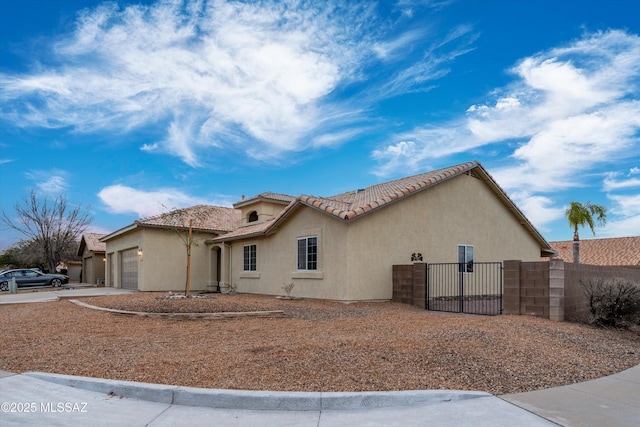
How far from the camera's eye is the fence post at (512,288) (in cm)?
1282

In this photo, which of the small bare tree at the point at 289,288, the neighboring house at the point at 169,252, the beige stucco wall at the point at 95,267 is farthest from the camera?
the beige stucco wall at the point at 95,267

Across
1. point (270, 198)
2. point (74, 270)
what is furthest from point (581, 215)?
point (74, 270)

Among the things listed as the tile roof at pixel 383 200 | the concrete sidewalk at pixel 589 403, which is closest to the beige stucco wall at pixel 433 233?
the tile roof at pixel 383 200

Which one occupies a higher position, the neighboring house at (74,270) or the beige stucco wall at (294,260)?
the beige stucco wall at (294,260)

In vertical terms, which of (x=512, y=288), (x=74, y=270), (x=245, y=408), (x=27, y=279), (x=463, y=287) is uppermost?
(x=512, y=288)

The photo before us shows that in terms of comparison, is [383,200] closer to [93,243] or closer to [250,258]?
[250,258]

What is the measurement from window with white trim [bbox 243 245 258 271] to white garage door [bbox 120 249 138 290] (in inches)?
322

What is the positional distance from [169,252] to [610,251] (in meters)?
33.8

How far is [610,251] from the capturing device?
37281 mm

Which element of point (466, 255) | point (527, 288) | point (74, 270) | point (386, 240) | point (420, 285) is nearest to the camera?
point (527, 288)

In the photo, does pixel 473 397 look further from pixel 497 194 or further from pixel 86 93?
pixel 497 194

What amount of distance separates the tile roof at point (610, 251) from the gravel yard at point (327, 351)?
28.4 m

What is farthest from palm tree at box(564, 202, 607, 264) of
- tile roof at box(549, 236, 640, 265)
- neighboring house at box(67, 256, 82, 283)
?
neighboring house at box(67, 256, 82, 283)

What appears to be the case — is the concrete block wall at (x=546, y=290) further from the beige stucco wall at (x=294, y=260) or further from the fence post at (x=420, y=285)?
the beige stucco wall at (x=294, y=260)
